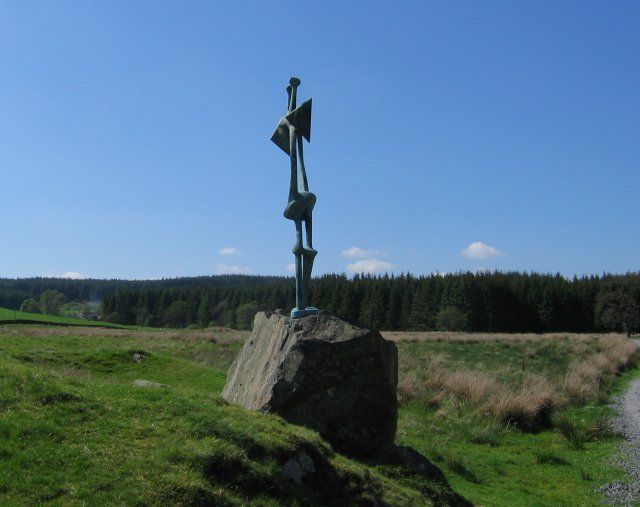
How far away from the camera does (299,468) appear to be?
765 cm

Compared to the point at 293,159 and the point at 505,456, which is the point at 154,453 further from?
the point at 505,456

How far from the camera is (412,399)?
19062 millimetres

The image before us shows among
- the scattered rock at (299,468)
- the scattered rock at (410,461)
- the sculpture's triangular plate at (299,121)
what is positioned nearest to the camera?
the scattered rock at (299,468)

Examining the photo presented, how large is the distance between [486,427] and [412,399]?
3.27 meters

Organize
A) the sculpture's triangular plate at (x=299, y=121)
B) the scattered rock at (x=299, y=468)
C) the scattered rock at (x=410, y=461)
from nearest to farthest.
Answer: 1. the scattered rock at (x=299, y=468)
2. the scattered rock at (x=410, y=461)
3. the sculpture's triangular plate at (x=299, y=121)

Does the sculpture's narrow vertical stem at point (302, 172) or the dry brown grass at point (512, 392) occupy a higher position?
the sculpture's narrow vertical stem at point (302, 172)

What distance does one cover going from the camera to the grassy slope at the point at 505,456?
11359 mm

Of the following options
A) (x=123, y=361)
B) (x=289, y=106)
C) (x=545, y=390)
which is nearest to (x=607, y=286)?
(x=545, y=390)

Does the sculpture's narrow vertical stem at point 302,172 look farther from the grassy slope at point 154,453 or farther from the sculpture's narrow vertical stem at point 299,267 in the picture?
the grassy slope at point 154,453

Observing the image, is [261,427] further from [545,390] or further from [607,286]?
[607,286]

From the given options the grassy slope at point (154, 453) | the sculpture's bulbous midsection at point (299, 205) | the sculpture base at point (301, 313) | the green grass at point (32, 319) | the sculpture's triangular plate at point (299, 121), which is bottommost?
the green grass at point (32, 319)

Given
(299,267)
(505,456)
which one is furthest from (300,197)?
(505,456)

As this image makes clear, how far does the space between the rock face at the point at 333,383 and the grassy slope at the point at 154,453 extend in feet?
2.31

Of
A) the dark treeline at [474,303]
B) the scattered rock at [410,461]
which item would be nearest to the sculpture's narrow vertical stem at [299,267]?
the scattered rock at [410,461]
